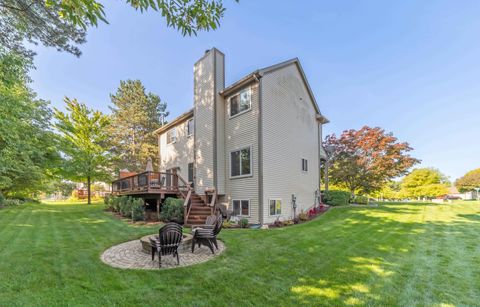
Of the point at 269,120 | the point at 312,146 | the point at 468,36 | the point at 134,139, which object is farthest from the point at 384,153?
the point at 134,139

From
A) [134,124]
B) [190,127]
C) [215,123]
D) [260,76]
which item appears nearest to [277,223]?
[215,123]

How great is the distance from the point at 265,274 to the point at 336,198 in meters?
14.0

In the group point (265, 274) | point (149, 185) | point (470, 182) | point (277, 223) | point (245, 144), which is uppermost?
point (245, 144)

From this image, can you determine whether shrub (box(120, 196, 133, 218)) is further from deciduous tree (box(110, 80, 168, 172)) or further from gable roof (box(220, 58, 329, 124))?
deciduous tree (box(110, 80, 168, 172))

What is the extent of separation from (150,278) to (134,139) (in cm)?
2823

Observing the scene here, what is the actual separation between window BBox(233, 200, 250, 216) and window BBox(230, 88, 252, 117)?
4.97m

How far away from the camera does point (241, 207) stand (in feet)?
39.1

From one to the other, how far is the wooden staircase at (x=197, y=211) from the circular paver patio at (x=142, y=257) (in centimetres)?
391

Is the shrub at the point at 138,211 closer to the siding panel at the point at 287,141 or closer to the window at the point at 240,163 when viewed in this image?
the window at the point at 240,163

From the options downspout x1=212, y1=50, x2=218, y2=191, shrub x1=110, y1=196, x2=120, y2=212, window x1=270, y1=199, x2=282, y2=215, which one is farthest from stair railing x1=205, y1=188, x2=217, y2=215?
shrub x1=110, y1=196, x2=120, y2=212

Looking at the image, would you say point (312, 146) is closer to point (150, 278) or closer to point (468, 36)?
point (468, 36)

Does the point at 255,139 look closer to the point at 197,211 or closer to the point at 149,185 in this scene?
the point at 197,211

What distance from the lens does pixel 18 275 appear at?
4.55 meters

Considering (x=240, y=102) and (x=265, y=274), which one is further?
(x=240, y=102)
